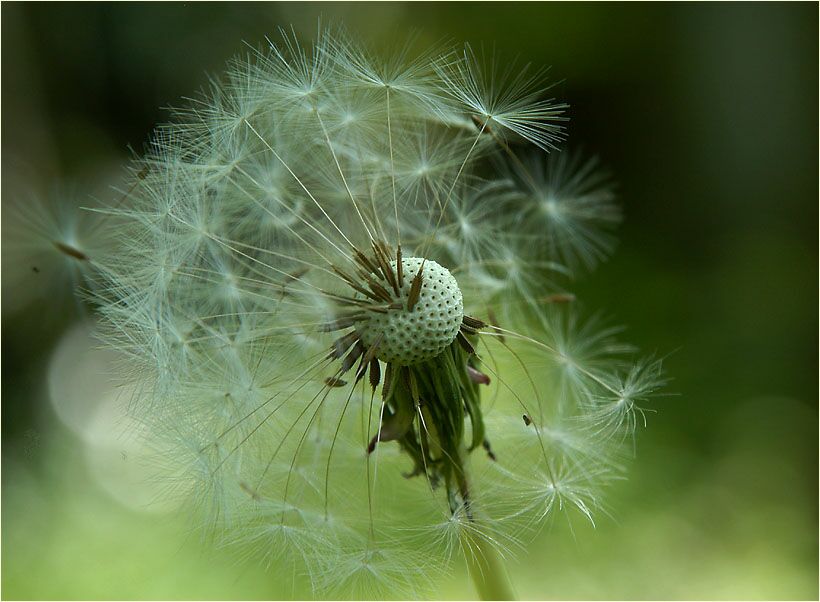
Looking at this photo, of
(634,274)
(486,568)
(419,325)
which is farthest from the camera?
(634,274)

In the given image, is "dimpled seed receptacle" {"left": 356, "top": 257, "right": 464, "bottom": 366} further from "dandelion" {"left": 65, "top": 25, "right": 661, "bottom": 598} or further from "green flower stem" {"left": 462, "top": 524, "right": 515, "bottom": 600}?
"green flower stem" {"left": 462, "top": 524, "right": 515, "bottom": 600}

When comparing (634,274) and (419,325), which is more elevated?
(634,274)

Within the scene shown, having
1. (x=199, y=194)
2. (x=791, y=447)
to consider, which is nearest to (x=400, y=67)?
(x=199, y=194)

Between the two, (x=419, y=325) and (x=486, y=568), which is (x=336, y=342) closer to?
(x=419, y=325)

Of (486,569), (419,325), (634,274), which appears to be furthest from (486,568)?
(634,274)

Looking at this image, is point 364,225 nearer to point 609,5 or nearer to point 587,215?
point 587,215

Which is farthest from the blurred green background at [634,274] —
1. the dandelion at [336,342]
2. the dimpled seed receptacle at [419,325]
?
the dimpled seed receptacle at [419,325]

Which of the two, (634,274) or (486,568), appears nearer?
(486,568)

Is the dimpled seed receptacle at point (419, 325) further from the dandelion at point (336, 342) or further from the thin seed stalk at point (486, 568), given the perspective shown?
the thin seed stalk at point (486, 568)
